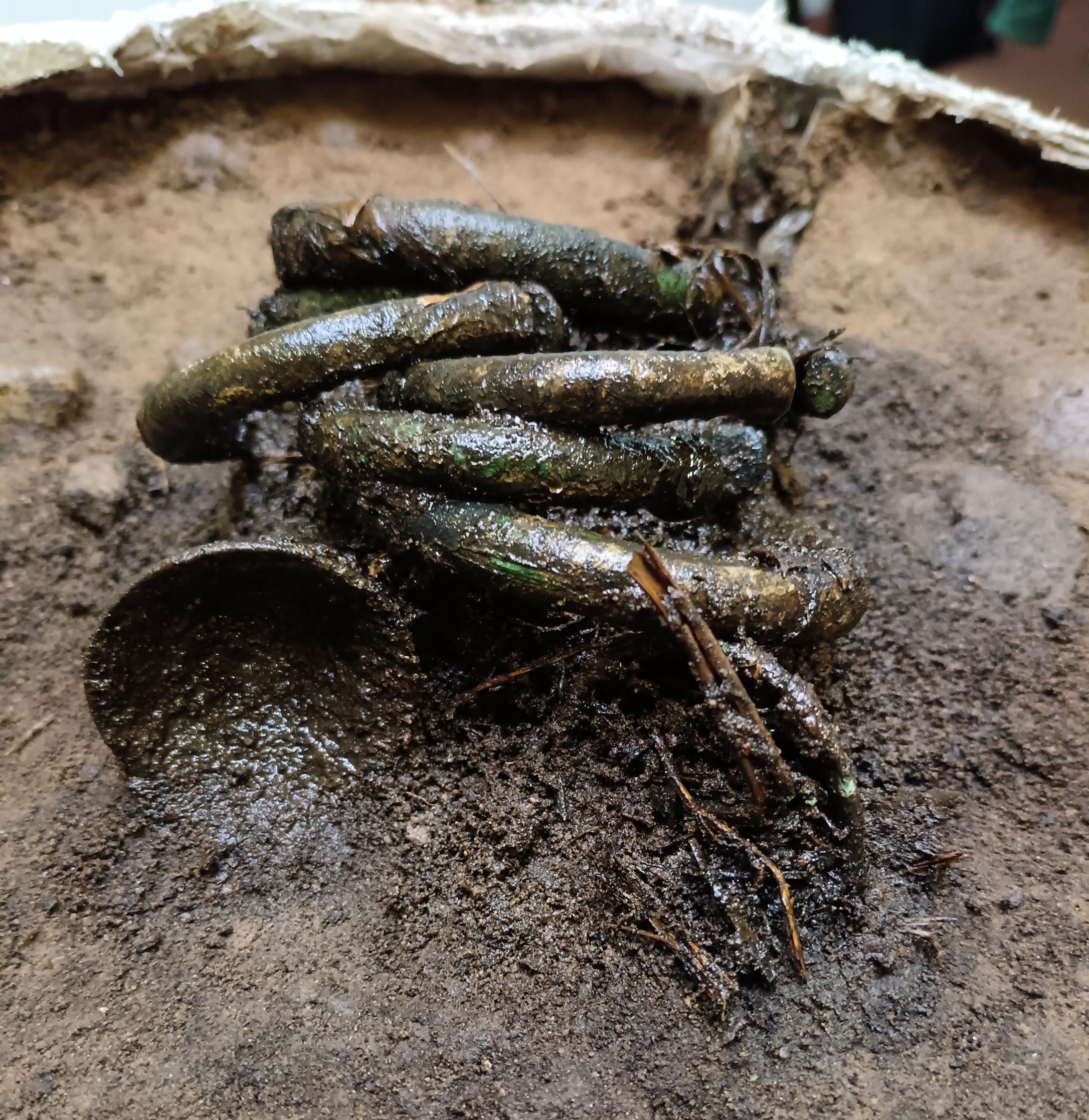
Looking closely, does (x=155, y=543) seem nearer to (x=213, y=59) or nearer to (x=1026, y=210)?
(x=213, y=59)

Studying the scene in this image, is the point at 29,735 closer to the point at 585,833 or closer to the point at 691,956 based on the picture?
the point at 585,833

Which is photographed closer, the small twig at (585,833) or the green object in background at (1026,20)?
the small twig at (585,833)

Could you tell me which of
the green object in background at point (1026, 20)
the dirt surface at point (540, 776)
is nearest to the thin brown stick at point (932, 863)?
the dirt surface at point (540, 776)

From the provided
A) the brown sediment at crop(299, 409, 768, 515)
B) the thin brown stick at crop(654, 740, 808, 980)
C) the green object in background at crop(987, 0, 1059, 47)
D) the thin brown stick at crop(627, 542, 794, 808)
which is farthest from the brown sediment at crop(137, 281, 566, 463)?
the green object in background at crop(987, 0, 1059, 47)

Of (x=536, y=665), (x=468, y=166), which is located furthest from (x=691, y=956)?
(x=468, y=166)

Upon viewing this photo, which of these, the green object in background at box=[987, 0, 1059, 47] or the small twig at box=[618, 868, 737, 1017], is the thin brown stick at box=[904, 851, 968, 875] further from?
the green object in background at box=[987, 0, 1059, 47]

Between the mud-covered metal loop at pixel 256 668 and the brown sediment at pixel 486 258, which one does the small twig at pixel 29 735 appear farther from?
the brown sediment at pixel 486 258

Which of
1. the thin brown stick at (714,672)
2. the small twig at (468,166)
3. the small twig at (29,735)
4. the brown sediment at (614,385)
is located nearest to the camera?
the thin brown stick at (714,672)
